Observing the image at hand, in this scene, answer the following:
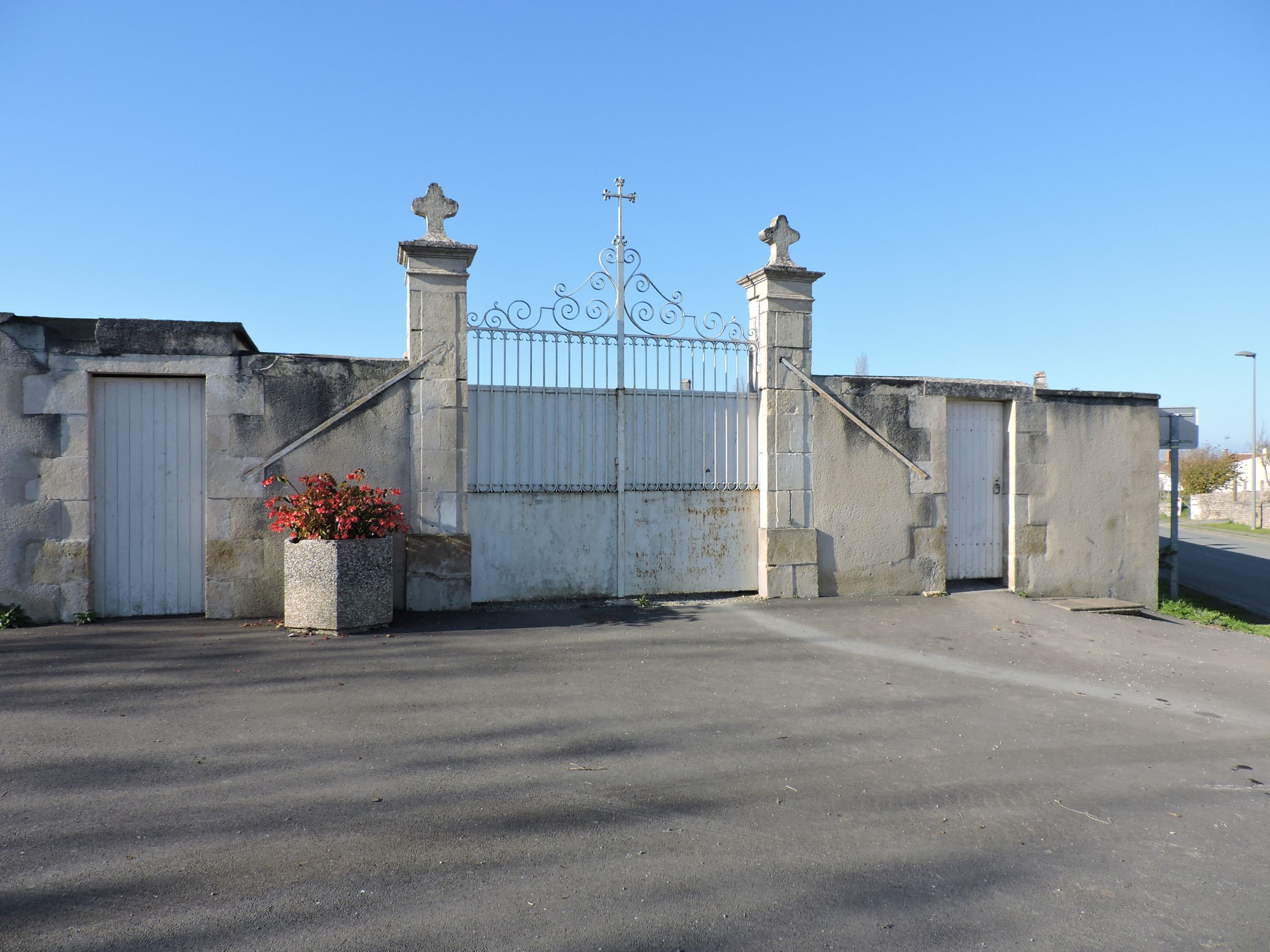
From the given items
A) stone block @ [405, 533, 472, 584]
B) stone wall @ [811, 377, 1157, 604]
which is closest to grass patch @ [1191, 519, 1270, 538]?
stone wall @ [811, 377, 1157, 604]

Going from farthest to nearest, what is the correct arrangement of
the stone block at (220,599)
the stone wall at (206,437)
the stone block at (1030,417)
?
the stone block at (1030,417) → the stone block at (220,599) → the stone wall at (206,437)

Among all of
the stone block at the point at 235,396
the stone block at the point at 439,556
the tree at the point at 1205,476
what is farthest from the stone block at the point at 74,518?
the tree at the point at 1205,476

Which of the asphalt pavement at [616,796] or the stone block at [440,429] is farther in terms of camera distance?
the stone block at [440,429]

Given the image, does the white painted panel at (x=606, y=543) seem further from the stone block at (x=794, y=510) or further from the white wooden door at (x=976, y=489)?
the white wooden door at (x=976, y=489)

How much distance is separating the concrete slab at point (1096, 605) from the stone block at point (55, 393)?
9057 mm

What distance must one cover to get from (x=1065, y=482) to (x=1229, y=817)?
574 centimetres

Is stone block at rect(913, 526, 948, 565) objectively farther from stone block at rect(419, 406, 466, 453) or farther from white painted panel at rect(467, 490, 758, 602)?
stone block at rect(419, 406, 466, 453)

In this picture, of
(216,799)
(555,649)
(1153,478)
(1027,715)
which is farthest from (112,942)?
(1153,478)

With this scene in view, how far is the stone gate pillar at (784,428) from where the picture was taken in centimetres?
765

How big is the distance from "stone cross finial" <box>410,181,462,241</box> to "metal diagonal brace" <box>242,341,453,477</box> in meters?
0.98

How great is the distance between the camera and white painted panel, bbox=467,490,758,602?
7.19 m

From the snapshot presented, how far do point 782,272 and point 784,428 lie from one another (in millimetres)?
1535

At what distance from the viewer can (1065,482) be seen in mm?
8469

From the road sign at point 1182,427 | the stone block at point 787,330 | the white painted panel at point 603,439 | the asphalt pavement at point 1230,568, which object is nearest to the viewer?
the white painted panel at point 603,439
